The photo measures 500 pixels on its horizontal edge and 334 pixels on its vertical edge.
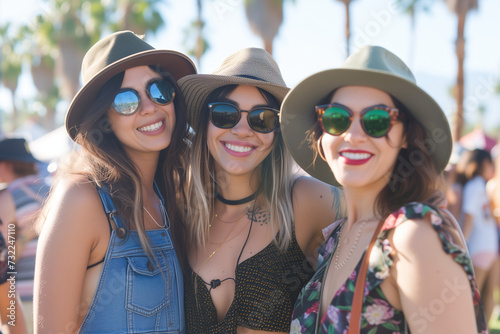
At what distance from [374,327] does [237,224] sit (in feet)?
4.27

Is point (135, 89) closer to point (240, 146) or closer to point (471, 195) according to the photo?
point (240, 146)

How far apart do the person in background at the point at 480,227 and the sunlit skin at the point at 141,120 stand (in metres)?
4.82

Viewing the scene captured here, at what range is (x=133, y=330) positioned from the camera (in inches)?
95.7

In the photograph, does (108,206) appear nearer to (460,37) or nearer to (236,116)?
(236,116)

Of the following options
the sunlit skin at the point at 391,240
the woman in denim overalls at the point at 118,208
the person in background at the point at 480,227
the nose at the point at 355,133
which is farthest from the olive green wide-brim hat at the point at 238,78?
the person in background at the point at 480,227

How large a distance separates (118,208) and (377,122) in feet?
4.66

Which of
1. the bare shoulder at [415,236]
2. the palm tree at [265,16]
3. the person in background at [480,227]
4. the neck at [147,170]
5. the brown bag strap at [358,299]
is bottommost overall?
the person in background at [480,227]

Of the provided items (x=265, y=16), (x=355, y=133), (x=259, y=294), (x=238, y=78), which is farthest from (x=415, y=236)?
(x=265, y=16)

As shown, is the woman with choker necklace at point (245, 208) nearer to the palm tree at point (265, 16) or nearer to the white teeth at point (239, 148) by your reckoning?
the white teeth at point (239, 148)

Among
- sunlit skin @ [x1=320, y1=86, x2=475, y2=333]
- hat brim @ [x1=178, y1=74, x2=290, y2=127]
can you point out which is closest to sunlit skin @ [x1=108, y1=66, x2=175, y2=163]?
hat brim @ [x1=178, y1=74, x2=290, y2=127]

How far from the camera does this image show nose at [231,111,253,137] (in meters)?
2.75

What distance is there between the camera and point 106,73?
8.72 feet

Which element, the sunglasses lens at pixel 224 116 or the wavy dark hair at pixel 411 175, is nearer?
the wavy dark hair at pixel 411 175

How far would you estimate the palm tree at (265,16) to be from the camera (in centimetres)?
1559
